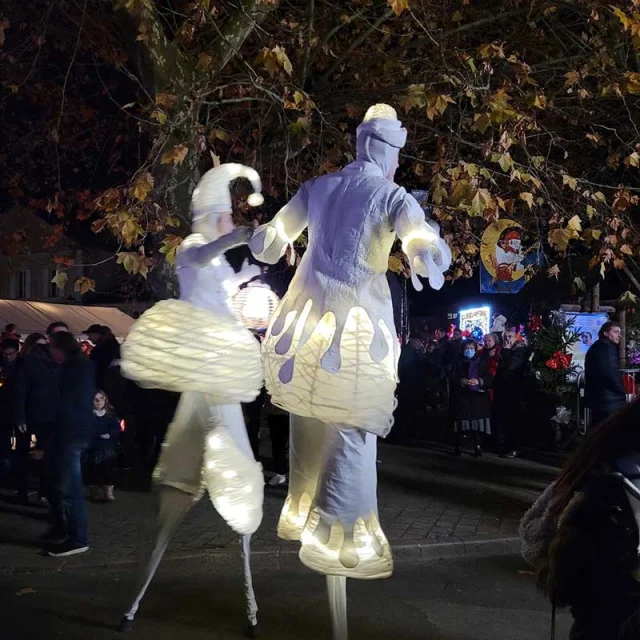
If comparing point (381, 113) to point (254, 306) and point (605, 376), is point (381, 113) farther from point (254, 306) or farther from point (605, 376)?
point (605, 376)

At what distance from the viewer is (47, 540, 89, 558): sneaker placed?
21.5 feet

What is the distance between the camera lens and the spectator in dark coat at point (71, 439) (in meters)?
6.68

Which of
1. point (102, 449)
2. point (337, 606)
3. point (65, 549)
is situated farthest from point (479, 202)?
point (65, 549)

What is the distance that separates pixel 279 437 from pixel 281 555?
257 centimetres

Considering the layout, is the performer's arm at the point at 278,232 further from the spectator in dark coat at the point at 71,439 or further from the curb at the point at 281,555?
the spectator in dark coat at the point at 71,439

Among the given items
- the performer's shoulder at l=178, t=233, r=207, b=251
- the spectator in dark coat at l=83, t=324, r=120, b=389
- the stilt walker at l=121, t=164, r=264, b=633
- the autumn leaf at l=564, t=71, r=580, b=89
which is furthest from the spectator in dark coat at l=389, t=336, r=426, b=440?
the performer's shoulder at l=178, t=233, r=207, b=251

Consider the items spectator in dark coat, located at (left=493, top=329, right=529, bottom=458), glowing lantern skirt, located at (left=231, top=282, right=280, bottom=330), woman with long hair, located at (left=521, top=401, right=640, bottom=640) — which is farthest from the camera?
spectator in dark coat, located at (left=493, top=329, right=529, bottom=458)

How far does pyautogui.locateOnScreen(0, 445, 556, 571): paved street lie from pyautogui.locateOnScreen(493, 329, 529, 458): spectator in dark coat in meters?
1.18

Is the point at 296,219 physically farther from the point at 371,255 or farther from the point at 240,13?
the point at 240,13

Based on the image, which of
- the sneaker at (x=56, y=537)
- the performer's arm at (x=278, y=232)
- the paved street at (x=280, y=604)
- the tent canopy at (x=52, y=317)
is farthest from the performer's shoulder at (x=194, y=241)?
the tent canopy at (x=52, y=317)

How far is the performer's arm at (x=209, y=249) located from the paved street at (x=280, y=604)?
2321mm

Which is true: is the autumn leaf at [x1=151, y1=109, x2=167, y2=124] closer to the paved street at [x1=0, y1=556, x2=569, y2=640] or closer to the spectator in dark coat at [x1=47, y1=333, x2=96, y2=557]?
the spectator in dark coat at [x1=47, y1=333, x2=96, y2=557]

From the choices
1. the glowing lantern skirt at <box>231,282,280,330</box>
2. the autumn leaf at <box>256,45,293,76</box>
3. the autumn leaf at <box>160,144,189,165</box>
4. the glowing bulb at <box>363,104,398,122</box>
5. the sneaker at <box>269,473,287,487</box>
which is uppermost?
the autumn leaf at <box>256,45,293,76</box>

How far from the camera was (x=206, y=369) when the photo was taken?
3.92 meters
